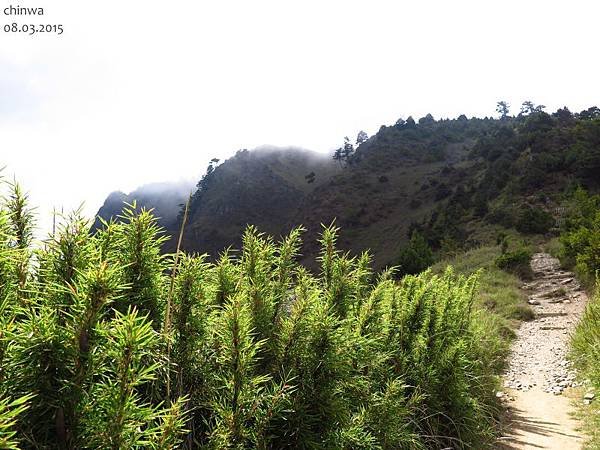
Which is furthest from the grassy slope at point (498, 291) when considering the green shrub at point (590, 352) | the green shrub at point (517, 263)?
the green shrub at point (590, 352)

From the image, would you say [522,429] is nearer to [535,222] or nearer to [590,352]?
[590,352]

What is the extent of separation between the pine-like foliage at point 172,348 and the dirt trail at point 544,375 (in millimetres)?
3595

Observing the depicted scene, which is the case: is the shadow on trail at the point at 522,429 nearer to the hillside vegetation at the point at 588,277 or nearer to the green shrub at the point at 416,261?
the hillside vegetation at the point at 588,277

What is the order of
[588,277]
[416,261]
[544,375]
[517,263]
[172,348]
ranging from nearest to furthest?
1. [172,348]
2. [544,375]
3. [588,277]
4. [517,263]
5. [416,261]

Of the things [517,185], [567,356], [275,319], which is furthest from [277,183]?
[275,319]

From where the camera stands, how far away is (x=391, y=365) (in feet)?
9.90

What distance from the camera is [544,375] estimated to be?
8320 millimetres

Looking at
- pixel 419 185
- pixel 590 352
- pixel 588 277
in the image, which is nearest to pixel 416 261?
pixel 588 277

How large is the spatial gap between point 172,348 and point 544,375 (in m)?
9.32

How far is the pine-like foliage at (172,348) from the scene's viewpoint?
0.82m

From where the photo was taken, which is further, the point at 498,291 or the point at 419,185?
the point at 419,185

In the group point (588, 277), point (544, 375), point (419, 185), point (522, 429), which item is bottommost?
point (544, 375)

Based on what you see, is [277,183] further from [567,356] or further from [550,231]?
[567,356]

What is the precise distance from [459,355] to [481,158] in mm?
55397
